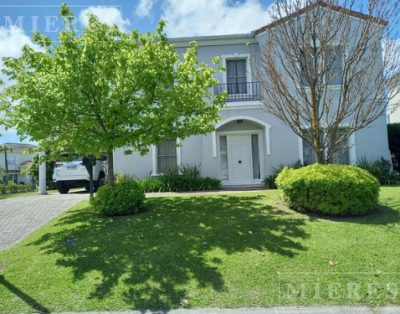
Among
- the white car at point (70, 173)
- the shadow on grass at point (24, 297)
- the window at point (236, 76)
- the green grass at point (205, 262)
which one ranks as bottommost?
the shadow on grass at point (24, 297)

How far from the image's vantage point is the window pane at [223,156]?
48.3ft

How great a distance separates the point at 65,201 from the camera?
1102 centimetres

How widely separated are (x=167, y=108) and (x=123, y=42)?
6.80 feet

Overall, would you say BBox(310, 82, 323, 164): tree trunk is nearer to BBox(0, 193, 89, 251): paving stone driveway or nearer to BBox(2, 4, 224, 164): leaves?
BBox(2, 4, 224, 164): leaves

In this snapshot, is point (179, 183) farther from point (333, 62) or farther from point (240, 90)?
point (333, 62)

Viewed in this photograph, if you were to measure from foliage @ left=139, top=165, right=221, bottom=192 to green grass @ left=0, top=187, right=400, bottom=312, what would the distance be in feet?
16.6

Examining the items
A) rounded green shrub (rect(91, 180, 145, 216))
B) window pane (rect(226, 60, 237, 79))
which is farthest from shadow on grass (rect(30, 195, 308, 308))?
window pane (rect(226, 60, 237, 79))

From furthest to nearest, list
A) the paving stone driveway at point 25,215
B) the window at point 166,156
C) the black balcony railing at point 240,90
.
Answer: the window at point 166,156 < the black balcony railing at point 240,90 < the paving stone driveway at point 25,215

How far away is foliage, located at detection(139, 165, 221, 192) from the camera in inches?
510

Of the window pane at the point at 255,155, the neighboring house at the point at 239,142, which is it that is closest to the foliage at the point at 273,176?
the neighboring house at the point at 239,142

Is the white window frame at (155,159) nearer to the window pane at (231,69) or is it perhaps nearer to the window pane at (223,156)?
the window pane at (223,156)

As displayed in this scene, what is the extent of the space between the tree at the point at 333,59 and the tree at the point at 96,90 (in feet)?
9.84

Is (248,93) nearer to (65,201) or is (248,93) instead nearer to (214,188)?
(214,188)

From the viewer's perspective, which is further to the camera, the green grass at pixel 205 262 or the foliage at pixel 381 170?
the foliage at pixel 381 170
